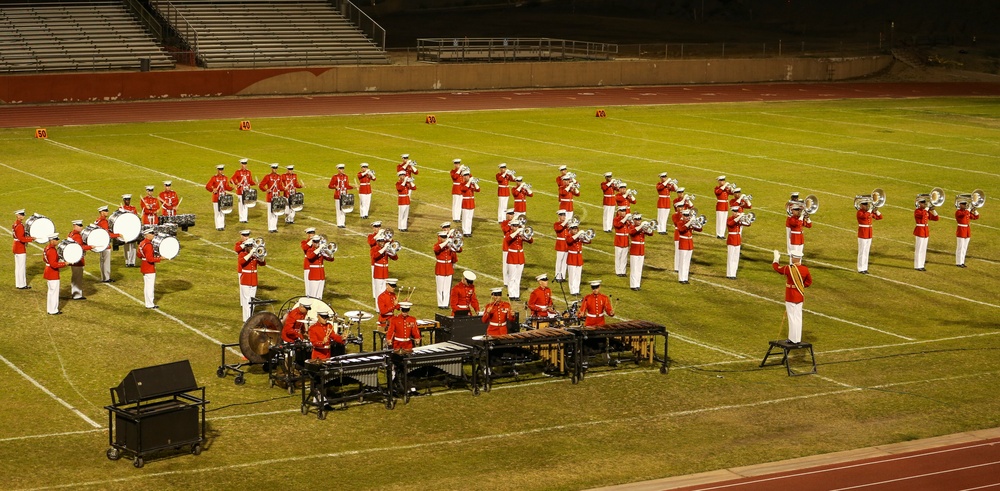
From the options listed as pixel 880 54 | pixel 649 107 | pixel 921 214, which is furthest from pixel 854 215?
pixel 880 54

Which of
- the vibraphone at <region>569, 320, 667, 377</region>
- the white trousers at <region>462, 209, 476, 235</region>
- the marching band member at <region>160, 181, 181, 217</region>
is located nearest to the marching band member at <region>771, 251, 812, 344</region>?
the vibraphone at <region>569, 320, 667, 377</region>

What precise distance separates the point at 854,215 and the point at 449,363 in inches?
649

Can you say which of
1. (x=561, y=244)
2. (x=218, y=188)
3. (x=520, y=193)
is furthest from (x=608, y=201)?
(x=218, y=188)

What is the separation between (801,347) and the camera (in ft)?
59.6

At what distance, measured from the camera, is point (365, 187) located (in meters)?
28.5

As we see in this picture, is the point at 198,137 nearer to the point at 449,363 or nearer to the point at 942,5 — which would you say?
the point at 449,363

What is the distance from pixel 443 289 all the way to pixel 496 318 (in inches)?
160

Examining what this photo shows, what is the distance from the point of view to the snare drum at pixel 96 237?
21.3 m

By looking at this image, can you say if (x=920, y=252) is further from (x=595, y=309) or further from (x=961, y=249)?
(x=595, y=309)

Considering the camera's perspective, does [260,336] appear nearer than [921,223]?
Yes

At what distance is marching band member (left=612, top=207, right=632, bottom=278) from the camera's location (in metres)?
23.8

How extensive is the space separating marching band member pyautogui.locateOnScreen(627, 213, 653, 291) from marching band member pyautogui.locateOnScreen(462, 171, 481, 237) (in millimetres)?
4836

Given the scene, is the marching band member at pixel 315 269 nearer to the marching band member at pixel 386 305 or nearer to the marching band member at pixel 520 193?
the marching band member at pixel 386 305

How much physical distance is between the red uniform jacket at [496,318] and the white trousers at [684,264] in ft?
21.5
